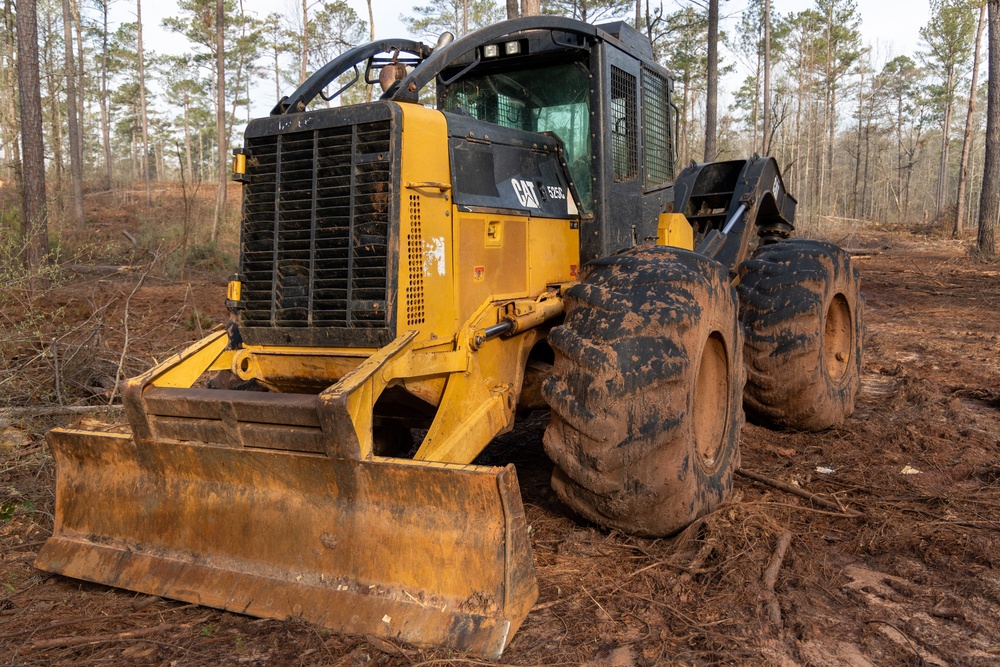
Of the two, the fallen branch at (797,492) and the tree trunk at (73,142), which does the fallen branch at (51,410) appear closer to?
the fallen branch at (797,492)

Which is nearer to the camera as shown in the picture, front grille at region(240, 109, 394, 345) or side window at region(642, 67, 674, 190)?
front grille at region(240, 109, 394, 345)

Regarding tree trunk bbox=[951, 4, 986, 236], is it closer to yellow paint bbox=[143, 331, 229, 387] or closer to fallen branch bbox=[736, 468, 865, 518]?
fallen branch bbox=[736, 468, 865, 518]

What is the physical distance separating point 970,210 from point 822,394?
6153 centimetres

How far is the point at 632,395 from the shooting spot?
3.47 metres

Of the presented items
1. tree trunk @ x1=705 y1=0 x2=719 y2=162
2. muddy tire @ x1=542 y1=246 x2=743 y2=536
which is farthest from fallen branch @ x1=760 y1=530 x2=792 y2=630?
tree trunk @ x1=705 y1=0 x2=719 y2=162

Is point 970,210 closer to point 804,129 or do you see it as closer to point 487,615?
point 804,129

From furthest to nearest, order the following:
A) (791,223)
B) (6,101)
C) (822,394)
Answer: (6,101), (791,223), (822,394)

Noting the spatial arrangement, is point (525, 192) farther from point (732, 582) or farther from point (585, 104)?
point (732, 582)

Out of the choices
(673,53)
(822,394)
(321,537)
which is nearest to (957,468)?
(822,394)

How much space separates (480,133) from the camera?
4074 millimetres

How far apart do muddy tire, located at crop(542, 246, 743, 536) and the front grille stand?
95 cm

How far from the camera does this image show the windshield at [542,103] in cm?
466

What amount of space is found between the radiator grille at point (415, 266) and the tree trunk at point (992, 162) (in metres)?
18.2

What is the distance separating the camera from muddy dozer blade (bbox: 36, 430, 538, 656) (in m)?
3.01
